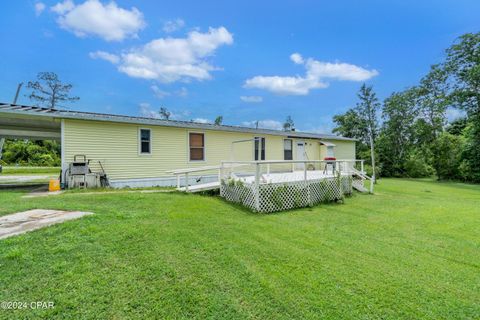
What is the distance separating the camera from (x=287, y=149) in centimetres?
1534

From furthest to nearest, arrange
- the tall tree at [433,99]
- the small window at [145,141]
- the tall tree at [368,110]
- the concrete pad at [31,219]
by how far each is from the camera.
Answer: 1. the tall tree at [368,110]
2. the tall tree at [433,99]
3. the small window at [145,141]
4. the concrete pad at [31,219]

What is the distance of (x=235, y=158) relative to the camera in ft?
43.1

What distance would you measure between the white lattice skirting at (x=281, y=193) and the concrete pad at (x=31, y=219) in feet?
12.3

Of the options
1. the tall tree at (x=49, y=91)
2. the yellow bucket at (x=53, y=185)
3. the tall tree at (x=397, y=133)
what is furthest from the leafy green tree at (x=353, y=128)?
the tall tree at (x=49, y=91)

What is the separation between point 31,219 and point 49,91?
3317cm

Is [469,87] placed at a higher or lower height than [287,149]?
higher

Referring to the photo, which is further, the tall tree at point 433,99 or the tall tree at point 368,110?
the tall tree at point 368,110

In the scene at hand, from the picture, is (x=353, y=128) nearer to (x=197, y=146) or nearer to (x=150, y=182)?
(x=197, y=146)

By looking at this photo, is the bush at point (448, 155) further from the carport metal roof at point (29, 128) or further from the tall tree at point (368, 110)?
the carport metal roof at point (29, 128)

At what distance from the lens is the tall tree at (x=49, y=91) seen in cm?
2848

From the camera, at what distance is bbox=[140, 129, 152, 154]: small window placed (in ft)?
32.9

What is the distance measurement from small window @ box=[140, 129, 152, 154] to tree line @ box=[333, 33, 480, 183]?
13510 millimetres

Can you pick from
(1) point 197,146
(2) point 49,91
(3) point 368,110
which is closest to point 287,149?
(1) point 197,146

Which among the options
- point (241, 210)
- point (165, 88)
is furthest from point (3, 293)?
point (165, 88)
